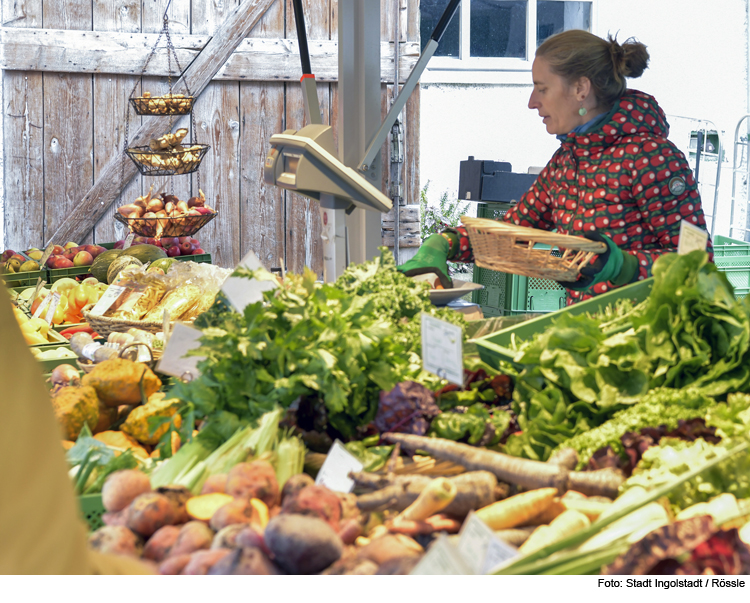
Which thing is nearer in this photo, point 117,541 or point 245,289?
point 117,541

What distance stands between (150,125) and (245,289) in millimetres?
3748

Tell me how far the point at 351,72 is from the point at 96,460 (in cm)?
223

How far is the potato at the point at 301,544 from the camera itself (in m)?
0.87

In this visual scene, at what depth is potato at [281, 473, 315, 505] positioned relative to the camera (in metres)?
1.05

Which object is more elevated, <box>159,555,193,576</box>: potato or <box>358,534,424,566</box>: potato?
<box>358,534,424,566</box>: potato

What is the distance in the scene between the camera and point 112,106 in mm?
4742

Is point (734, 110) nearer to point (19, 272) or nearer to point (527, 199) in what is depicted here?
point (527, 199)

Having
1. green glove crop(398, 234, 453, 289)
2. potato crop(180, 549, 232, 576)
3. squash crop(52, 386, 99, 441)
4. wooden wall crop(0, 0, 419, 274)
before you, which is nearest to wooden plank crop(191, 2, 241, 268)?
wooden wall crop(0, 0, 419, 274)

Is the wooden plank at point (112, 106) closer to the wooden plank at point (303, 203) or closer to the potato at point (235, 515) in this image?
the wooden plank at point (303, 203)

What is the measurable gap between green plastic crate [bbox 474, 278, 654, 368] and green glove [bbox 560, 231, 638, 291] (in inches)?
17.6

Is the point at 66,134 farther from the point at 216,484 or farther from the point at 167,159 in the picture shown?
the point at 216,484

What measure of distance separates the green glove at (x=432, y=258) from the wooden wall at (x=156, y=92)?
8.18 feet

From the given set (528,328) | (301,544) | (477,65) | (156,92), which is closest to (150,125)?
(156,92)

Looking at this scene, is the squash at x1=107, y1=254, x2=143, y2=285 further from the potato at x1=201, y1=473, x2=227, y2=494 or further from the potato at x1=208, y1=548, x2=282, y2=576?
the potato at x1=208, y1=548, x2=282, y2=576
